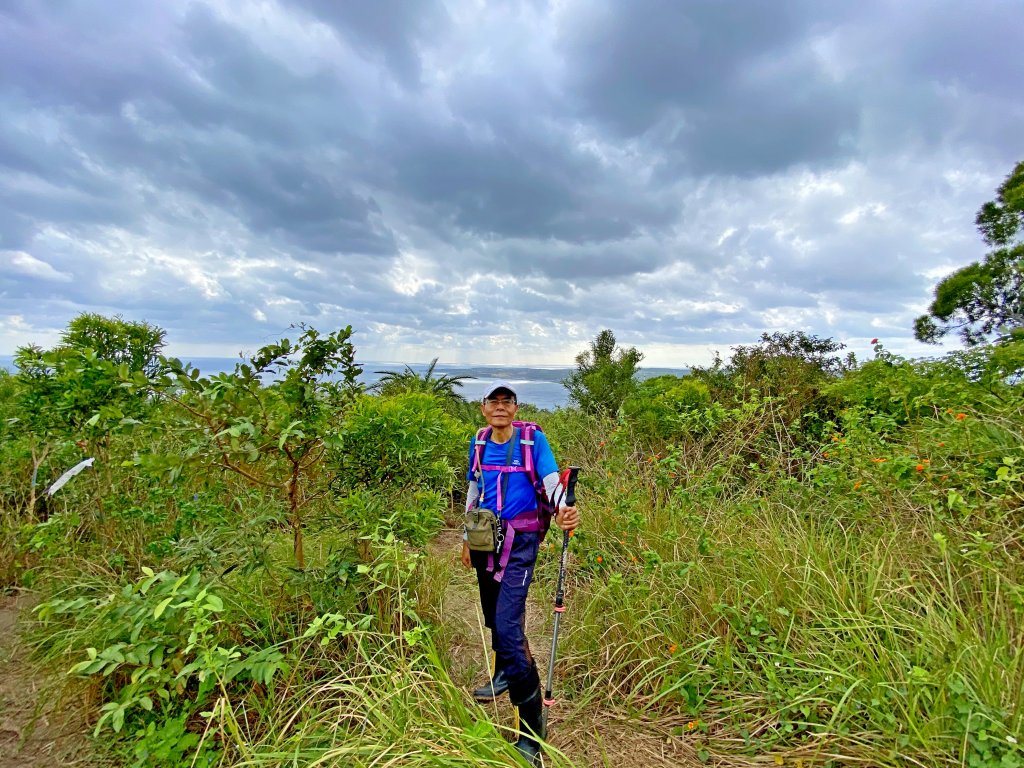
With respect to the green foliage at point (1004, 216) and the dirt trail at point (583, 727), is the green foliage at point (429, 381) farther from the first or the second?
the green foliage at point (1004, 216)

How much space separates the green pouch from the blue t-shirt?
0.10 metres

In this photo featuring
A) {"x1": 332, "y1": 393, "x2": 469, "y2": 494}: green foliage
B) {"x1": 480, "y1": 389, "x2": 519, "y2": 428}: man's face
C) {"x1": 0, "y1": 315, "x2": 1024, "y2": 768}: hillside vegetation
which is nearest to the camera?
{"x1": 0, "y1": 315, "x2": 1024, "y2": 768}: hillside vegetation

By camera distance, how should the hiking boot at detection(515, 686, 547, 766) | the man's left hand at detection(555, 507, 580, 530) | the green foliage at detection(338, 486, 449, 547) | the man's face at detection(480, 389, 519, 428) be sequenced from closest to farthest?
the hiking boot at detection(515, 686, 547, 766)
the man's left hand at detection(555, 507, 580, 530)
the green foliage at detection(338, 486, 449, 547)
the man's face at detection(480, 389, 519, 428)

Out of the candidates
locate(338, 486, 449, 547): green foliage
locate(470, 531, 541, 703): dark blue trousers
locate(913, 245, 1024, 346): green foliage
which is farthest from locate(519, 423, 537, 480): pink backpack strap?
locate(913, 245, 1024, 346): green foliage

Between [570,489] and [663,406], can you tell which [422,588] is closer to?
[570,489]

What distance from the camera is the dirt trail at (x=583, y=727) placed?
2.35m

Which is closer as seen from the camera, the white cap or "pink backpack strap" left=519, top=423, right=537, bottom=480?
"pink backpack strap" left=519, top=423, right=537, bottom=480

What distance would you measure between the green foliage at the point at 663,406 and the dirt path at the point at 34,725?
17.6ft

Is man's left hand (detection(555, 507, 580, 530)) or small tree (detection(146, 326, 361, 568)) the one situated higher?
small tree (detection(146, 326, 361, 568))

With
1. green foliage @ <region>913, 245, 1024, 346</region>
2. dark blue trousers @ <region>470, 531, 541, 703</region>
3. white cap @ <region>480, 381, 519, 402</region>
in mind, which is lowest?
dark blue trousers @ <region>470, 531, 541, 703</region>

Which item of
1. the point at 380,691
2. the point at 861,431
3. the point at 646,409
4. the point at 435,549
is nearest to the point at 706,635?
the point at 380,691

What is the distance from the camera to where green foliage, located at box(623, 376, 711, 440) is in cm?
641

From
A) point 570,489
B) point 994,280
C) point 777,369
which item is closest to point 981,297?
point 994,280

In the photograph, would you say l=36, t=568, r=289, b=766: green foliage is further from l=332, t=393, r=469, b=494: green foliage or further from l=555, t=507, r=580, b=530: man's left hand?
l=555, t=507, r=580, b=530: man's left hand
